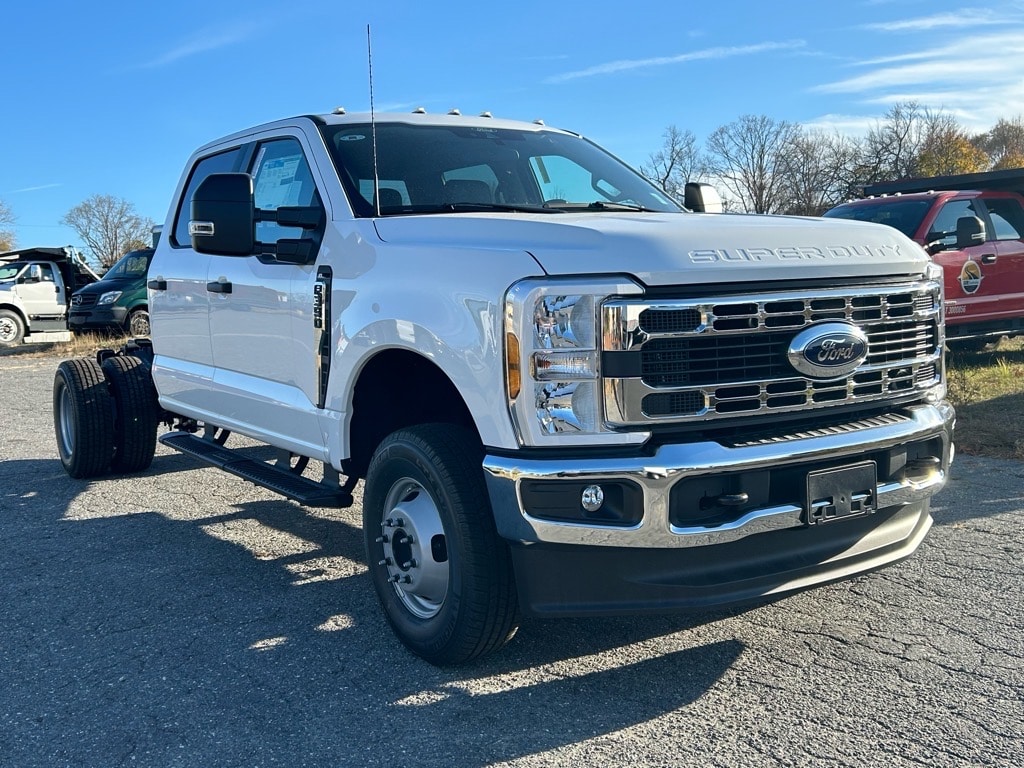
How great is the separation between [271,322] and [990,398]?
668 cm

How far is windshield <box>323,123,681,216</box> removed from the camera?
421 centimetres

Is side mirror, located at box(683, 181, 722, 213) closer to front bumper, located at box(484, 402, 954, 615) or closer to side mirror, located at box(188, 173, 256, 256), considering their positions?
front bumper, located at box(484, 402, 954, 615)

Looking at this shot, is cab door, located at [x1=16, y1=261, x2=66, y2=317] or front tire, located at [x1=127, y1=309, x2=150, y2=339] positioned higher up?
cab door, located at [x1=16, y1=261, x2=66, y2=317]

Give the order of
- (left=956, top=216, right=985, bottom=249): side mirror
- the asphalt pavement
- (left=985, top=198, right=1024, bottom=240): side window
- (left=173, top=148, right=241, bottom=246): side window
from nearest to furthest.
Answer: the asphalt pavement, (left=173, top=148, right=241, bottom=246): side window, (left=956, top=216, right=985, bottom=249): side mirror, (left=985, top=198, right=1024, bottom=240): side window

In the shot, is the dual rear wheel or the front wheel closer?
the front wheel

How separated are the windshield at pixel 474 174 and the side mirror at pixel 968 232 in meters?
6.27

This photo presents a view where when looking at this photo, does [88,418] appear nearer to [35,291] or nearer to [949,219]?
[949,219]

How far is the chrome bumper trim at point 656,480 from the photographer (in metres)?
2.91

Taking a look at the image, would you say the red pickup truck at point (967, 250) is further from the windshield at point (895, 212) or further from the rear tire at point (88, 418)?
the rear tire at point (88, 418)

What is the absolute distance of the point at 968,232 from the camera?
32.9 feet

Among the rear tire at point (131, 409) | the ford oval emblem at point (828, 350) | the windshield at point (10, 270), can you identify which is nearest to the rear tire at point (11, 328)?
the windshield at point (10, 270)

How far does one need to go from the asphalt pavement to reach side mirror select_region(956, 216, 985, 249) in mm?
5667

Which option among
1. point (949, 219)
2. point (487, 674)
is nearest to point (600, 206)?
point (487, 674)

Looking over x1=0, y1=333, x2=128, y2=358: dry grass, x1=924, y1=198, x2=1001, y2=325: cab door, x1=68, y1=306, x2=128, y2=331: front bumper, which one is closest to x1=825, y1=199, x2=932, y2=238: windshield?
x1=924, y1=198, x2=1001, y2=325: cab door
